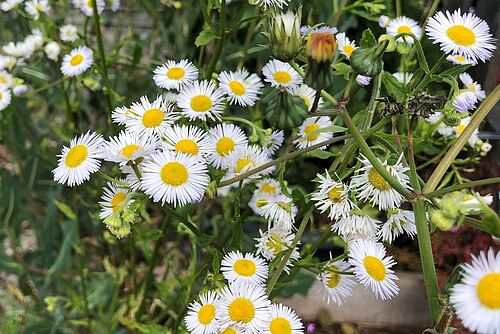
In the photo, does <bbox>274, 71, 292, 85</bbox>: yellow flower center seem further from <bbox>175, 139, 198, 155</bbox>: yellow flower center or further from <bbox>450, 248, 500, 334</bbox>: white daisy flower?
<bbox>450, 248, 500, 334</bbox>: white daisy flower

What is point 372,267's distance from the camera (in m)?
0.52

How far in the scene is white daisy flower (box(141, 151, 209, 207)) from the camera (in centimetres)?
48

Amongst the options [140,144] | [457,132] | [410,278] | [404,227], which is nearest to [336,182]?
[404,227]

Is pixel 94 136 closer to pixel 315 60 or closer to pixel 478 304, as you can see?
pixel 315 60

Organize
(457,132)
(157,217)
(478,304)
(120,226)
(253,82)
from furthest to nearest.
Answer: (157,217), (457,132), (253,82), (120,226), (478,304)

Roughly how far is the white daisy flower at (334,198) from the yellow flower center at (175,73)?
0.72ft

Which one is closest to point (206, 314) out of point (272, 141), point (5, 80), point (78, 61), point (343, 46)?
point (272, 141)

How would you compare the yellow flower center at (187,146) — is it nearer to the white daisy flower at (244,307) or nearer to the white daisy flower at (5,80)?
the white daisy flower at (244,307)

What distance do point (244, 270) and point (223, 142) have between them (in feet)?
0.46

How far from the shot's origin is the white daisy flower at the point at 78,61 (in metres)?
0.79

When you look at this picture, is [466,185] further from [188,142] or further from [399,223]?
[188,142]

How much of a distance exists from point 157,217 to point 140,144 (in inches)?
28.3

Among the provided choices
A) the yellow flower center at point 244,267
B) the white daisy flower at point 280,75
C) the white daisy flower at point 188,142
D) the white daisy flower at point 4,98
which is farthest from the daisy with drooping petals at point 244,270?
the white daisy flower at point 4,98

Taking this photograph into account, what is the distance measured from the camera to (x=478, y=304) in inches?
13.1
